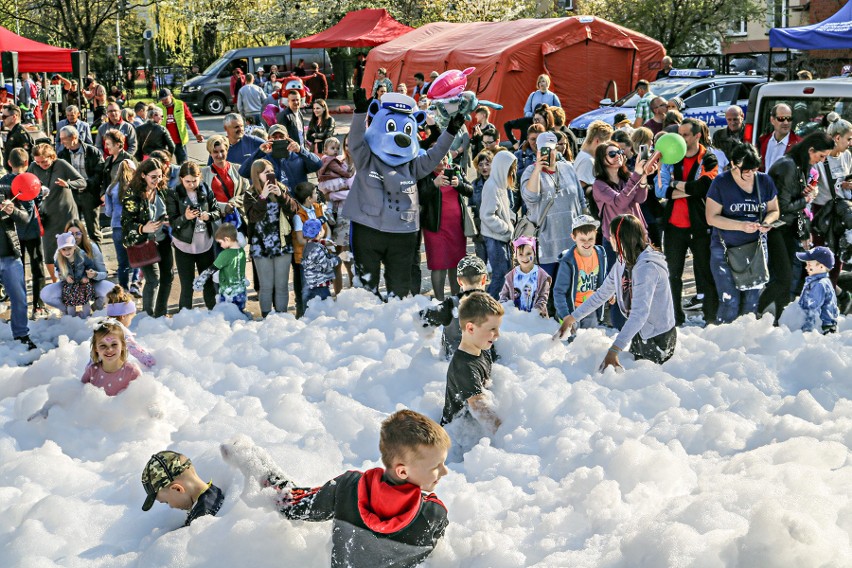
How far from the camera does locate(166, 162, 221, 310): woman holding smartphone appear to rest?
369 inches

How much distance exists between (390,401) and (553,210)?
108 inches

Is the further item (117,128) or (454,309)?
(117,128)

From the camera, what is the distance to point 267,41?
43562mm

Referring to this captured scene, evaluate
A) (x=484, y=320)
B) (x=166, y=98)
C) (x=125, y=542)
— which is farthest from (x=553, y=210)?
(x=166, y=98)

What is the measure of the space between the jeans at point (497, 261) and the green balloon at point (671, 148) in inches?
62.2

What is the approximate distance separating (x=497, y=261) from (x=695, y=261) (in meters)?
1.73

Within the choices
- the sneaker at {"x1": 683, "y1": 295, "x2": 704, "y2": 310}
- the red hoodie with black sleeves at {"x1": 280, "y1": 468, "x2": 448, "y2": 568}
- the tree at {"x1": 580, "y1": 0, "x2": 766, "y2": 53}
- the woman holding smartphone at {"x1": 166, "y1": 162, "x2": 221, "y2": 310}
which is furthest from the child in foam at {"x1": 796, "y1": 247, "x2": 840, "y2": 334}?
the tree at {"x1": 580, "y1": 0, "x2": 766, "y2": 53}

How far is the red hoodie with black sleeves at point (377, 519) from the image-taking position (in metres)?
4.30

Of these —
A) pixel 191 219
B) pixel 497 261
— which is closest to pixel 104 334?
pixel 191 219

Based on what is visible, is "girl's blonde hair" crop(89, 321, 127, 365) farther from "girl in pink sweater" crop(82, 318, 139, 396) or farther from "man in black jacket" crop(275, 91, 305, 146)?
"man in black jacket" crop(275, 91, 305, 146)

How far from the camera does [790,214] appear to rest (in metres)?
8.92

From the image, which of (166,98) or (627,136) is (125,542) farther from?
(166,98)

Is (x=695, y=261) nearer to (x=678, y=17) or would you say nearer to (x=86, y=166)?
(x=86, y=166)

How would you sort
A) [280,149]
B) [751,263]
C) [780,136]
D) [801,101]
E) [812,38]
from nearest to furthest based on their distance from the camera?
[751,263], [280,149], [780,136], [801,101], [812,38]
